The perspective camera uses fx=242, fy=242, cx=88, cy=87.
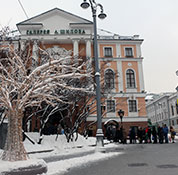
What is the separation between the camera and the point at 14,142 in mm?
6875

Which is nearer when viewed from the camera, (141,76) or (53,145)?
(53,145)

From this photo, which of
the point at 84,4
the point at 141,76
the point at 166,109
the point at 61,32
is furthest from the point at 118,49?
the point at 166,109

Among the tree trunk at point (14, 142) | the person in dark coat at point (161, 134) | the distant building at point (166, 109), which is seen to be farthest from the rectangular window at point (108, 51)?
the distant building at point (166, 109)

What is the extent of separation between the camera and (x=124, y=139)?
73.7 feet

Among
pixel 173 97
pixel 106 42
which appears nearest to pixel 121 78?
pixel 106 42

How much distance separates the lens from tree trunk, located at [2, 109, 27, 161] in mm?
6734

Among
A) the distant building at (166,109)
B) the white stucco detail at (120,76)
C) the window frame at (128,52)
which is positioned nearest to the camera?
the white stucco detail at (120,76)

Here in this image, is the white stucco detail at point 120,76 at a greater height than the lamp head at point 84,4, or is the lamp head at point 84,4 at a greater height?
the white stucco detail at point 120,76

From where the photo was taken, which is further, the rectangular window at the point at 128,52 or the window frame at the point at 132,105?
the rectangular window at the point at 128,52

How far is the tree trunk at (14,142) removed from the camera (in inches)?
265

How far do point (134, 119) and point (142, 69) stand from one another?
8.38 meters

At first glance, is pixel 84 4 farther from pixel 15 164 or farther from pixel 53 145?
pixel 53 145

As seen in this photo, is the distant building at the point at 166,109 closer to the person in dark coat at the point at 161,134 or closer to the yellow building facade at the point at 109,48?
the yellow building facade at the point at 109,48

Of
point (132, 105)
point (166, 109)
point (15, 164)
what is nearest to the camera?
point (15, 164)
